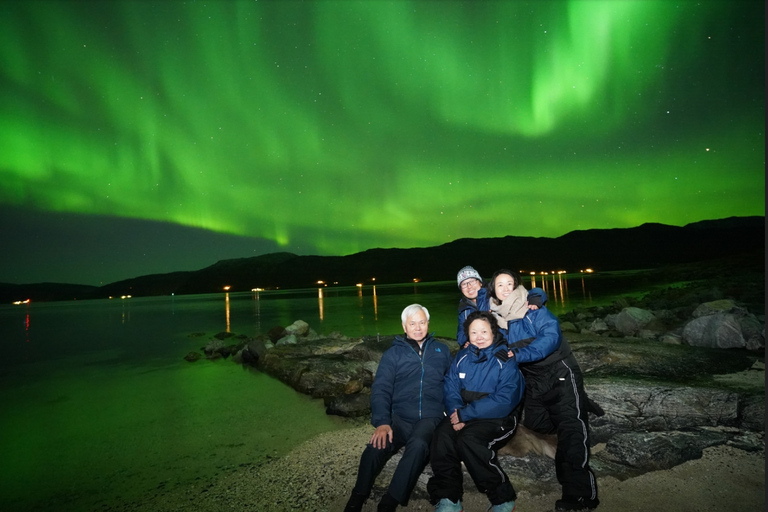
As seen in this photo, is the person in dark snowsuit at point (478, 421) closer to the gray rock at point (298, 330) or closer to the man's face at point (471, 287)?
the man's face at point (471, 287)

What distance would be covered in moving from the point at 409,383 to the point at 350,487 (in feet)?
5.71

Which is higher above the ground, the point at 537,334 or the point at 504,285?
the point at 504,285

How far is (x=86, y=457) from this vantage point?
26.1 feet

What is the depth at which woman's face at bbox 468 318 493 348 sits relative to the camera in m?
4.55

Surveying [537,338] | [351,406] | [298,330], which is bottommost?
[298,330]

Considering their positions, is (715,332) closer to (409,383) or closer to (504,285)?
(504,285)

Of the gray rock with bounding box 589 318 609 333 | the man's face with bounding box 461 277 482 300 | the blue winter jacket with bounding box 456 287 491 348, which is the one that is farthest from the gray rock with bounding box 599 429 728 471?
the gray rock with bounding box 589 318 609 333

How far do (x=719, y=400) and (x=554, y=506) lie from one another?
343 centimetres

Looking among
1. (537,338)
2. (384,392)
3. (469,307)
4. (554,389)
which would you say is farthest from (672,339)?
(384,392)

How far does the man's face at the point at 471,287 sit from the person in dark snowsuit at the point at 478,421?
3.60 ft

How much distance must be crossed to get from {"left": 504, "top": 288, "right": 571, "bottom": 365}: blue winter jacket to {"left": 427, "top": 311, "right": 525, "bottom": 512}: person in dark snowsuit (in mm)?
241

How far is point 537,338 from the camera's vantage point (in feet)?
14.8

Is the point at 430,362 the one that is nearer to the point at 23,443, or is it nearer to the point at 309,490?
the point at 309,490

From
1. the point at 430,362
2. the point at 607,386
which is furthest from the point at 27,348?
the point at 607,386
